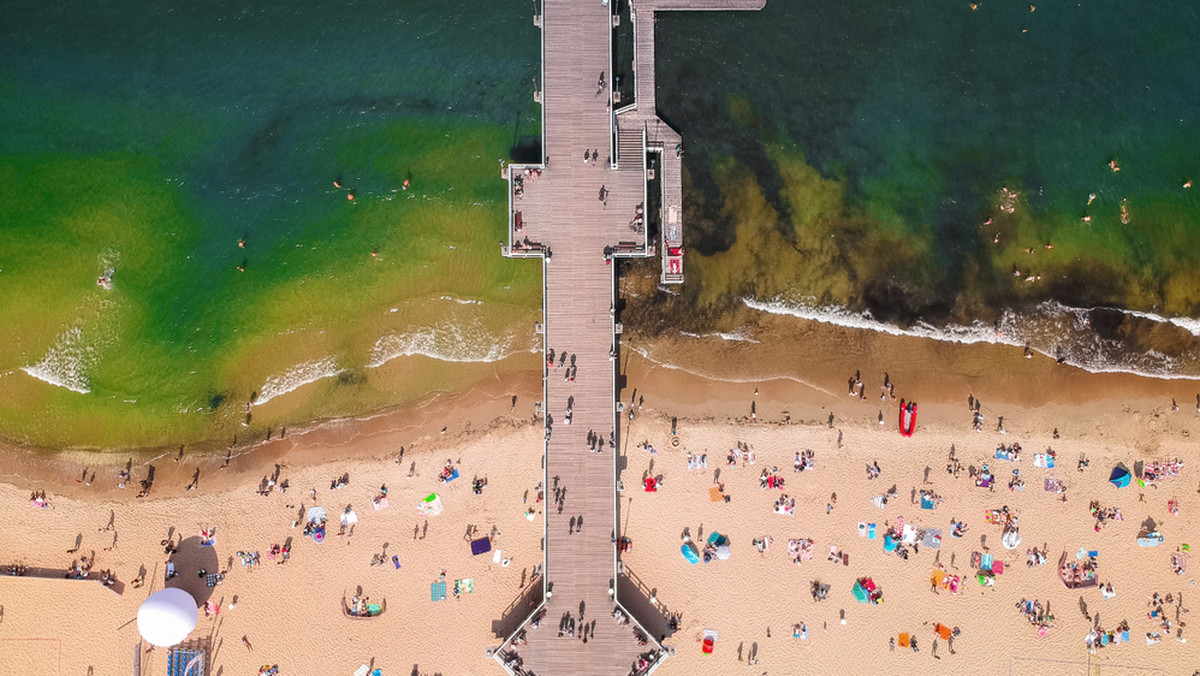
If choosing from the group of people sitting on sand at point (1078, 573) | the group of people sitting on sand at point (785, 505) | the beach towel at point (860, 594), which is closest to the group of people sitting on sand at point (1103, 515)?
the group of people sitting on sand at point (1078, 573)

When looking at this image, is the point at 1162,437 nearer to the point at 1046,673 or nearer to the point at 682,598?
the point at 1046,673

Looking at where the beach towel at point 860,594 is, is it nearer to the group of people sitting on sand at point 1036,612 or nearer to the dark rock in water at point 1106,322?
the group of people sitting on sand at point 1036,612

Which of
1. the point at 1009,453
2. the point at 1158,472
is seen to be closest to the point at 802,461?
the point at 1009,453

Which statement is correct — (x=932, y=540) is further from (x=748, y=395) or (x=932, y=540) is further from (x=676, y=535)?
(x=676, y=535)

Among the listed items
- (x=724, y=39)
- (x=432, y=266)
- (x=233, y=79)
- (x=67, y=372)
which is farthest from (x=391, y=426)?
(x=724, y=39)

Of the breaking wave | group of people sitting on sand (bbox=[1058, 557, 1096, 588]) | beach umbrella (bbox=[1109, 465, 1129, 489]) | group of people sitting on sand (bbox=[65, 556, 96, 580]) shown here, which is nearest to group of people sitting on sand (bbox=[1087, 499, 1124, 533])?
beach umbrella (bbox=[1109, 465, 1129, 489])

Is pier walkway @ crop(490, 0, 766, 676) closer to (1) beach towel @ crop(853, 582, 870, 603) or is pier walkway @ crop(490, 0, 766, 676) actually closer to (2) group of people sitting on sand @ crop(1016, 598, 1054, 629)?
(1) beach towel @ crop(853, 582, 870, 603)

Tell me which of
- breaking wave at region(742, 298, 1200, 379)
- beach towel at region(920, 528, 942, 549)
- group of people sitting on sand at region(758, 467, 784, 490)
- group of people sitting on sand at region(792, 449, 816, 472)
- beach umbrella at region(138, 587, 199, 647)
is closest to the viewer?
beach umbrella at region(138, 587, 199, 647)
